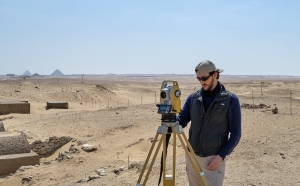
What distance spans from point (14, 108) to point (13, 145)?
845cm

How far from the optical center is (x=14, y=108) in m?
16.1

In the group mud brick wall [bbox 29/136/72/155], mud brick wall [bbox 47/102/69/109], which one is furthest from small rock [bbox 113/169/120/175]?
mud brick wall [bbox 47/102/69/109]

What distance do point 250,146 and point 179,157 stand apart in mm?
1684

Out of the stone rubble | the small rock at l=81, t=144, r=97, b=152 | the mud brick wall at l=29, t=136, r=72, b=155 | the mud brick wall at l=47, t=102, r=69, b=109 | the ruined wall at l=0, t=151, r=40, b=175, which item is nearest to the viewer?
the stone rubble

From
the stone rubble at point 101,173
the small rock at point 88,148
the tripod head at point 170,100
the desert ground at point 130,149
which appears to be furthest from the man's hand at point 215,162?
the small rock at point 88,148

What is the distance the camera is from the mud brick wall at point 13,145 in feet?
26.7

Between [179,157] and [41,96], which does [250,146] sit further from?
[41,96]

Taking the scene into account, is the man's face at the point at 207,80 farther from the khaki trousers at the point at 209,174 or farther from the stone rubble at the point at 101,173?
the stone rubble at the point at 101,173

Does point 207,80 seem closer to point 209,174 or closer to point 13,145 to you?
point 209,174

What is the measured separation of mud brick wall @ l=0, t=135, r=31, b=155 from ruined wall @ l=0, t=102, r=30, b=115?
26.2 ft

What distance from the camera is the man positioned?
2.94m

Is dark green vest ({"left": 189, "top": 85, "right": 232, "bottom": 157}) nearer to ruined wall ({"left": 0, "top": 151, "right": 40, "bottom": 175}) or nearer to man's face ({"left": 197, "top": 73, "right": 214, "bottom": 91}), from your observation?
man's face ({"left": 197, "top": 73, "right": 214, "bottom": 91})

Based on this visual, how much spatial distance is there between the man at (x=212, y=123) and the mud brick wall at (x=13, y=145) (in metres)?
6.38

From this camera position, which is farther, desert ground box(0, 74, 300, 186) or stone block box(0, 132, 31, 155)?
stone block box(0, 132, 31, 155)
